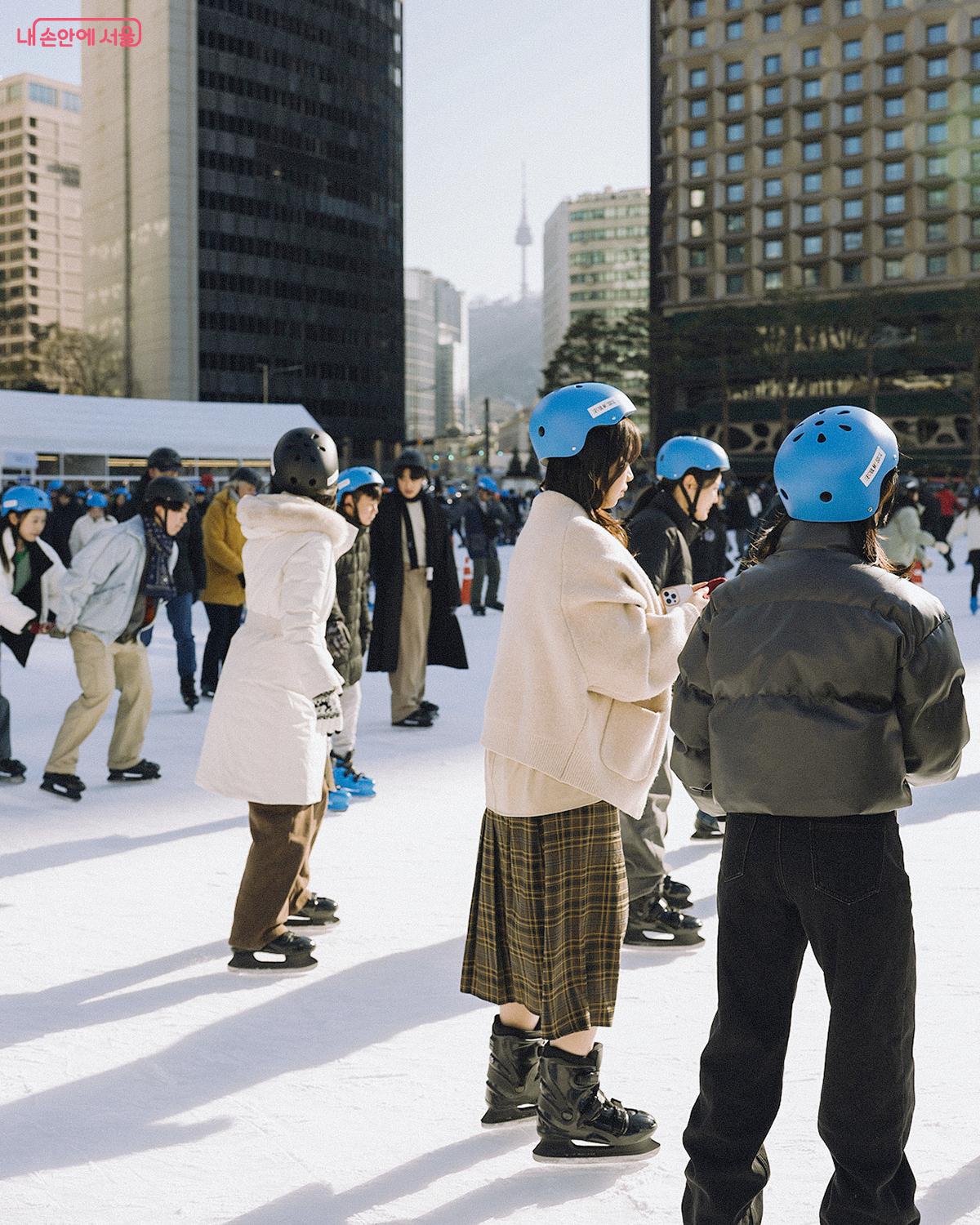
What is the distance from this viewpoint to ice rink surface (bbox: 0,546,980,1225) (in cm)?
260

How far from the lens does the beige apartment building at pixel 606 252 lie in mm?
149250

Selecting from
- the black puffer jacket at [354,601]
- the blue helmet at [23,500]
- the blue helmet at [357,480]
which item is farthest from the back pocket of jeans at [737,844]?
the blue helmet at [23,500]

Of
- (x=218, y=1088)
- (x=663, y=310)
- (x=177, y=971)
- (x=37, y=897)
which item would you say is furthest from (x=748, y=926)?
(x=663, y=310)

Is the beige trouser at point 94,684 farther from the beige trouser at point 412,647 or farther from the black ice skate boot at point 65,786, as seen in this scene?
the beige trouser at point 412,647

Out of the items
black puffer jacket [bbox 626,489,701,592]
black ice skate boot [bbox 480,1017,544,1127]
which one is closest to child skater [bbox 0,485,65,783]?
black puffer jacket [bbox 626,489,701,592]

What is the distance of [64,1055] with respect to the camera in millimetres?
3383

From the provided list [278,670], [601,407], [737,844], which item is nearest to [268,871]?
[278,670]

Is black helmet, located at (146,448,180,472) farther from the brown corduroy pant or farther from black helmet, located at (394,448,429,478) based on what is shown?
the brown corduroy pant

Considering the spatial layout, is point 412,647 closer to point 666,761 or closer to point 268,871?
point 666,761

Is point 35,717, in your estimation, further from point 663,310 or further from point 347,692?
point 663,310

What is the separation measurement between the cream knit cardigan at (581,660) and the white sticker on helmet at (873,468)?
678 mm

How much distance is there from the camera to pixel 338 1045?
343 cm

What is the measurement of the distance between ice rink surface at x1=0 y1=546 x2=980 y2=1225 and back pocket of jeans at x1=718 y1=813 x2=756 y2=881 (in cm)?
20

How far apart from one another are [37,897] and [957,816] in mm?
4112
